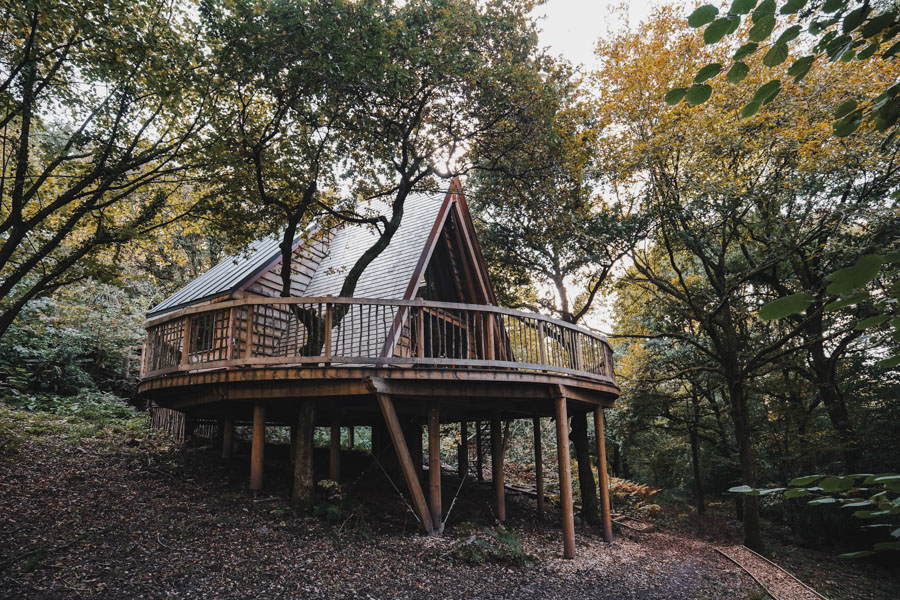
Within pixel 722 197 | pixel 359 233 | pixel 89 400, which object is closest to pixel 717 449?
pixel 722 197

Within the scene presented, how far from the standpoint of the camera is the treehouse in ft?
25.6

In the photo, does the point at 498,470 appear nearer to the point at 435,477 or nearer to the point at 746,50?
the point at 435,477

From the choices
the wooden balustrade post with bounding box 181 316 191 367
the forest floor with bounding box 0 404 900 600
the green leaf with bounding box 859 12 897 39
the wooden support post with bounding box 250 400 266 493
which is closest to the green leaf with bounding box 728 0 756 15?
the green leaf with bounding box 859 12 897 39

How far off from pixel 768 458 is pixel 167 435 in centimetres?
1912

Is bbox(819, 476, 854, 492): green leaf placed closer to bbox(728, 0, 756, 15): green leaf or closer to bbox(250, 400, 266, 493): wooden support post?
bbox(728, 0, 756, 15): green leaf

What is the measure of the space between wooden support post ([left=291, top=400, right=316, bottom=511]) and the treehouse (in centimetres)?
2

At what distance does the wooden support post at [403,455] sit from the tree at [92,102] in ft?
16.7

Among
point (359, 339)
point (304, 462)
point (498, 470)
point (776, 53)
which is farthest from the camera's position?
point (498, 470)

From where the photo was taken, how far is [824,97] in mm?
11375

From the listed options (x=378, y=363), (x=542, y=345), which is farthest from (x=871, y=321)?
(x=542, y=345)

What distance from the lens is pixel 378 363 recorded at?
7.63 metres

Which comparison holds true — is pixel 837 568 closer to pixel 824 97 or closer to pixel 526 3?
pixel 824 97

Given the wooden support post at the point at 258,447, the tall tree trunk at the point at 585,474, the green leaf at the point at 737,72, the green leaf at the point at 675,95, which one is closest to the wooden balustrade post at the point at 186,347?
the wooden support post at the point at 258,447

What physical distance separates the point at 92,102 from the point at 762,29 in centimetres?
942
